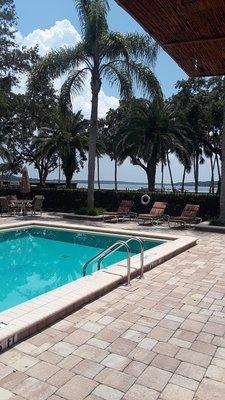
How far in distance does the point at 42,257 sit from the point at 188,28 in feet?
27.3

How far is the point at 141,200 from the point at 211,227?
528cm

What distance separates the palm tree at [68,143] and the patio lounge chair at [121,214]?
10526mm

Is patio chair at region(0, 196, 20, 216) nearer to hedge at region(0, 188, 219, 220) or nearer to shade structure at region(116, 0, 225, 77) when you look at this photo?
hedge at region(0, 188, 219, 220)

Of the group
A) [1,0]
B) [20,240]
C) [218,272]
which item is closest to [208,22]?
[218,272]

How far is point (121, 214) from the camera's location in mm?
17406

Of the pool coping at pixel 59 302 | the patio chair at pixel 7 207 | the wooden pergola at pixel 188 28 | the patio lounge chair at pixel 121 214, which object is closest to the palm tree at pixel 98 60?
the patio lounge chair at pixel 121 214

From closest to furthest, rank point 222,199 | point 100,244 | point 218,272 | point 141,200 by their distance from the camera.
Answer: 1. point 218,272
2. point 100,244
3. point 222,199
4. point 141,200

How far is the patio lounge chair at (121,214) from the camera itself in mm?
17391

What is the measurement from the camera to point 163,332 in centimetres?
469

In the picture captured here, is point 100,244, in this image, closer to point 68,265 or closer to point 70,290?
point 68,265

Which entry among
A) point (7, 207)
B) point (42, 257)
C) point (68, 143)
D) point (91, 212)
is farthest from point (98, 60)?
point (42, 257)

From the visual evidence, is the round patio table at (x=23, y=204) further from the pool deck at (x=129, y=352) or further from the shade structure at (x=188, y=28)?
the shade structure at (x=188, y=28)

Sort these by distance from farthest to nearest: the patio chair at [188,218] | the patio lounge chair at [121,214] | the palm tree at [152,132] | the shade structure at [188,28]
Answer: the palm tree at [152,132]
the patio lounge chair at [121,214]
the patio chair at [188,218]
the shade structure at [188,28]

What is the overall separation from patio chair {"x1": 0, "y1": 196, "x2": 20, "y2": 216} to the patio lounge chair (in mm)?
4721
